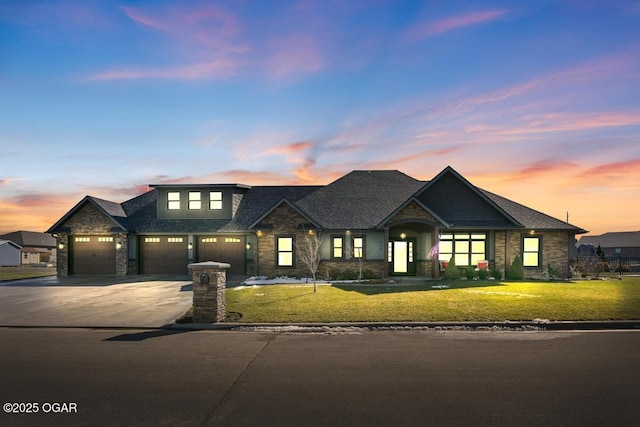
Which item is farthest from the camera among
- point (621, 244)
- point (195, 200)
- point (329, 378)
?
point (621, 244)

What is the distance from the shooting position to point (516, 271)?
23734 mm

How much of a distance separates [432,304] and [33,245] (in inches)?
3703

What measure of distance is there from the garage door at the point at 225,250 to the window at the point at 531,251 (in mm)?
18445

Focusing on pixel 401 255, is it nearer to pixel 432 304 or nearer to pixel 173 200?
pixel 432 304

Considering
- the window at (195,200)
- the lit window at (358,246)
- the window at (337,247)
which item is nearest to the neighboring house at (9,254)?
the window at (195,200)

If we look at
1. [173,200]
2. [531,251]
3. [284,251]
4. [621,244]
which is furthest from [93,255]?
[621,244]

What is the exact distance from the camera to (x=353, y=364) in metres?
8.20

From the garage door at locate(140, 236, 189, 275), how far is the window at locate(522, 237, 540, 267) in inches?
889

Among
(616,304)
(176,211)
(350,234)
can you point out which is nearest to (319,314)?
(616,304)

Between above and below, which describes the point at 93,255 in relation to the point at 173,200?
below

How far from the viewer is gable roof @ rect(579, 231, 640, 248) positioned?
75.5m

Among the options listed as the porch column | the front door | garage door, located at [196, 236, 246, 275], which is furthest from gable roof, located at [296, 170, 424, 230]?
garage door, located at [196, 236, 246, 275]

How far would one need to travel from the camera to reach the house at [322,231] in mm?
25625

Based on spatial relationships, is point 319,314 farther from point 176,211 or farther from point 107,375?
point 176,211
